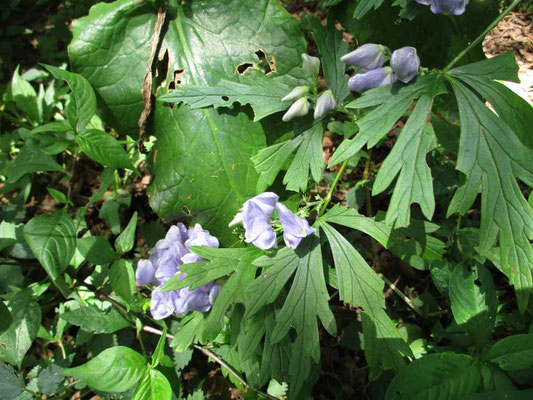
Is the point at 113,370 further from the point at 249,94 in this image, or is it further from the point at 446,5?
the point at 446,5

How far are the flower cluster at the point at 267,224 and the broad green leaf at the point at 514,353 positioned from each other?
0.71 meters

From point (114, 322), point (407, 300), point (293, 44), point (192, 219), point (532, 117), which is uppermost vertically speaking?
point (293, 44)

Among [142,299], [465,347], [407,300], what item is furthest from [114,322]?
[465,347]

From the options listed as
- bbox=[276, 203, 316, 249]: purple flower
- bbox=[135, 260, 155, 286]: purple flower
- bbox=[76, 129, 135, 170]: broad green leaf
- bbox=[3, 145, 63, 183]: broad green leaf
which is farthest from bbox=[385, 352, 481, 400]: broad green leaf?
bbox=[3, 145, 63, 183]: broad green leaf

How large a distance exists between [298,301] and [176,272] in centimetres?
57

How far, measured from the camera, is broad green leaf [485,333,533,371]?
48.5 inches

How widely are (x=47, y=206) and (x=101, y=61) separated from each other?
125 cm

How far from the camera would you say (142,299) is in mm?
2111

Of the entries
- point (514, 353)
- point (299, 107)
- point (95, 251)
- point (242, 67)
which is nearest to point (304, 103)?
point (299, 107)

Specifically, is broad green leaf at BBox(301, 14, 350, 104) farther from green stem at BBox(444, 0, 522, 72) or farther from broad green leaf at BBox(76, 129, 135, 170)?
broad green leaf at BBox(76, 129, 135, 170)

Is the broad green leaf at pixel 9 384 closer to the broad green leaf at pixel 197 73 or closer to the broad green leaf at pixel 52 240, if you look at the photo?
the broad green leaf at pixel 52 240

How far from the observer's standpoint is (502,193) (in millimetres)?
1323

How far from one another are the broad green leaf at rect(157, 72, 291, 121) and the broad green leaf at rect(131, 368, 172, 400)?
1.14 meters

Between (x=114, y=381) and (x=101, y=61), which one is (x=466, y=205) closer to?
(x=114, y=381)
